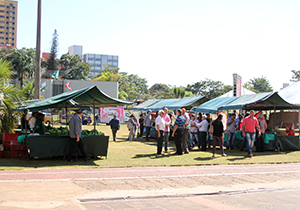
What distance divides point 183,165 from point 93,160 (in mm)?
3408

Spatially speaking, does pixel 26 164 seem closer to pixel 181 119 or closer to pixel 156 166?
pixel 156 166

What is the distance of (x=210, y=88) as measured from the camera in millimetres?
79562

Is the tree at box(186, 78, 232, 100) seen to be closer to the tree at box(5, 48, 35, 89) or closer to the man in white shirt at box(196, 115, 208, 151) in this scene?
the tree at box(5, 48, 35, 89)

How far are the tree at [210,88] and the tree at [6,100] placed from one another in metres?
67.4

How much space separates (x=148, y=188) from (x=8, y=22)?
172 m

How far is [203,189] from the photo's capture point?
8.05m

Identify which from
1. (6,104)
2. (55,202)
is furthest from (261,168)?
(6,104)

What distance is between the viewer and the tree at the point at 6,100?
1209cm

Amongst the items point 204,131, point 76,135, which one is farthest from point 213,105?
point 76,135

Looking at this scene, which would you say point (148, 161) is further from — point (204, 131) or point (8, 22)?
point (8, 22)

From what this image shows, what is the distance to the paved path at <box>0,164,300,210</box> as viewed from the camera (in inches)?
258

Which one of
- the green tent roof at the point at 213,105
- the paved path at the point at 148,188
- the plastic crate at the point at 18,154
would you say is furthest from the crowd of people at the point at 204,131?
the plastic crate at the point at 18,154

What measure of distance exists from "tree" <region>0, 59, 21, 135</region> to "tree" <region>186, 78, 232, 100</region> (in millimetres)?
67415

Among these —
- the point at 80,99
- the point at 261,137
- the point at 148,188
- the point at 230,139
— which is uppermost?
the point at 80,99
